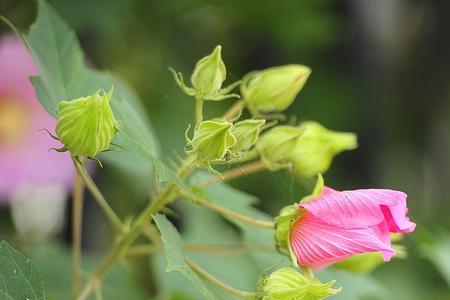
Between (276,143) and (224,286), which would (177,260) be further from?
(276,143)

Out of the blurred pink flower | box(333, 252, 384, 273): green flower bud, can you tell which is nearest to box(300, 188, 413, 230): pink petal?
box(333, 252, 384, 273): green flower bud

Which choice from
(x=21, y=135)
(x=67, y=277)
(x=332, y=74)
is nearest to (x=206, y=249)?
(x=67, y=277)

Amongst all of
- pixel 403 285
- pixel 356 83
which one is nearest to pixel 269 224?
pixel 403 285

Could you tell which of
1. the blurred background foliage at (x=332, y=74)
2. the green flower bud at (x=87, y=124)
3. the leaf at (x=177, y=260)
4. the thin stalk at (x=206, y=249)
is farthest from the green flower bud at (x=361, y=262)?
the blurred background foliage at (x=332, y=74)

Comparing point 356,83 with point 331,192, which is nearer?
point 331,192

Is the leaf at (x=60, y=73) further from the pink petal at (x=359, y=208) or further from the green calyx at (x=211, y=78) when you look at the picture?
the pink petal at (x=359, y=208)

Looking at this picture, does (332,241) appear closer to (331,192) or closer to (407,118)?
(331,192)
